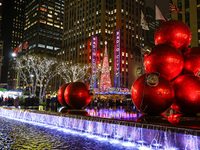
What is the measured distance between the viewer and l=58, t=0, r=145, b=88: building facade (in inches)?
3078

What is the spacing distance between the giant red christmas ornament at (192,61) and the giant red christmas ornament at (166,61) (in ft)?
1.97

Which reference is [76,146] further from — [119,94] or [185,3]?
[185,3]

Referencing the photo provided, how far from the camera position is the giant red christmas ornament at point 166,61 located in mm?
9109

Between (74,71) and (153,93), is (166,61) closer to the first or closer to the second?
(153,93)

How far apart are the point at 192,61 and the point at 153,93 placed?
2.98 m

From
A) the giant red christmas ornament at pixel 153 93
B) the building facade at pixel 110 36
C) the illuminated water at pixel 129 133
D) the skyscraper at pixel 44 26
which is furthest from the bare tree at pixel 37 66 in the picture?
the skyscraper at pixel 44 26

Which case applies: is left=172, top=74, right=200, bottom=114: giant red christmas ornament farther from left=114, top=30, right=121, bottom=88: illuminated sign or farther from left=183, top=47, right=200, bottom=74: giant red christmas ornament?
left=114, top=30, right=121, bottom=88: illuminated sign

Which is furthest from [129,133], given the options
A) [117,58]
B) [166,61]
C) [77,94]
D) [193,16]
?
[117,58]

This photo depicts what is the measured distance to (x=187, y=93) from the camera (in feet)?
29.3

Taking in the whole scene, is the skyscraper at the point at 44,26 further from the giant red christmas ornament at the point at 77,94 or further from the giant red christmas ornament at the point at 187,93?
the giant red christmas ornament at the point at 187,93

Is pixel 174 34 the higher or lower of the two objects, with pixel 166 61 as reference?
higher

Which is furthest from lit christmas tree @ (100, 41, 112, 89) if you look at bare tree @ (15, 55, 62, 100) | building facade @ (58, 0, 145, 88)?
building facade @ (58, 0, 145, 88)

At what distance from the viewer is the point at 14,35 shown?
538 ft

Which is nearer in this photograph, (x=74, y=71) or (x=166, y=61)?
(x=166, y=61)
